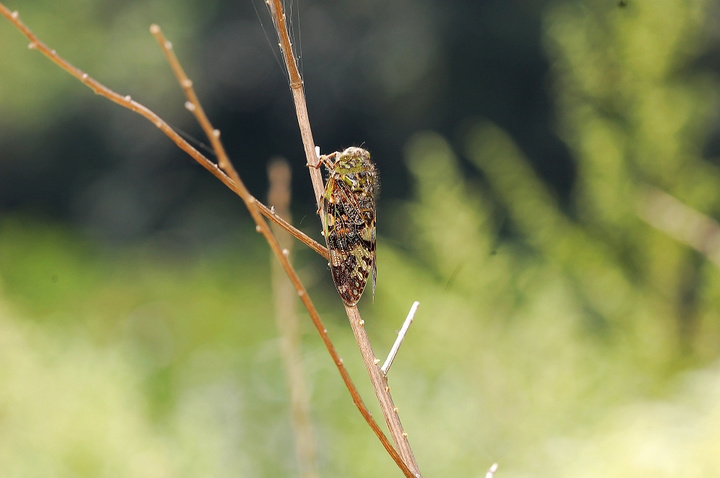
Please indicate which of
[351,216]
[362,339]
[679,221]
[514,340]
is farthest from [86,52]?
[362,339]

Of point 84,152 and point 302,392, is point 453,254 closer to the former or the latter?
point 302,392

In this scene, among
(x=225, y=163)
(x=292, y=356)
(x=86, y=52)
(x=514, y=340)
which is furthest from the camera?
(x=86, y=52)

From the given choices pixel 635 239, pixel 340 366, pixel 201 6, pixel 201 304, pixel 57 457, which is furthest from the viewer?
pixel 201 6

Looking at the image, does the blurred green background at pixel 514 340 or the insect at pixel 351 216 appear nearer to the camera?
the insect at pixel 351 216

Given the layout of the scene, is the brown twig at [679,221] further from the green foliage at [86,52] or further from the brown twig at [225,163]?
the green foliage at [86,52]

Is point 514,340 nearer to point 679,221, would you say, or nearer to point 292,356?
point 679,221

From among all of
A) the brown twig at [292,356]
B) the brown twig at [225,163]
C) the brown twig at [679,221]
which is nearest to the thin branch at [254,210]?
the brown twig at [225,163]

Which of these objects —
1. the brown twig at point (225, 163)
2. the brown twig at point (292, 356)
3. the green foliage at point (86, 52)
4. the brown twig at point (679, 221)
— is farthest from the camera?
the green foliage at point (86, 52)

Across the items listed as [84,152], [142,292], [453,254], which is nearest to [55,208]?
[84,152]

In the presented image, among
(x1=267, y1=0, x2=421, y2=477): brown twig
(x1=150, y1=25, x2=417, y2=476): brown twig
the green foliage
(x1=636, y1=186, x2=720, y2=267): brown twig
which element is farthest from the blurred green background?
the green foliage
